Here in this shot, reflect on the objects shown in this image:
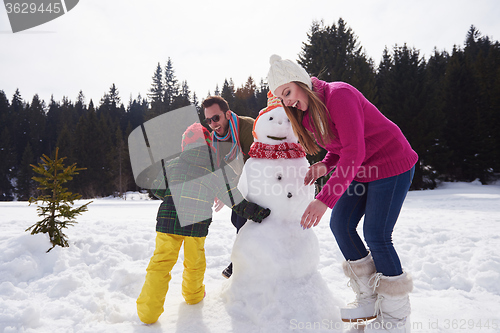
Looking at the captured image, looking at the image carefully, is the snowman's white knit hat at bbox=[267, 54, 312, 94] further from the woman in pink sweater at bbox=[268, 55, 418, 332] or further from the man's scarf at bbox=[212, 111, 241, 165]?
the man's scarf at bbox=[212, 111, 241, 165]

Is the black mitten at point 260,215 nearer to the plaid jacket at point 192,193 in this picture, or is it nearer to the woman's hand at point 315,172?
the plaid jacket at point 192,193

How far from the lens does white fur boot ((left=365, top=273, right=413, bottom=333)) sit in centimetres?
158

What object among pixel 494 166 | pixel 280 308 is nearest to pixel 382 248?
pixel 280 308

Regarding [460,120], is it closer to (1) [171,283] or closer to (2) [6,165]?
(1) [171,283]

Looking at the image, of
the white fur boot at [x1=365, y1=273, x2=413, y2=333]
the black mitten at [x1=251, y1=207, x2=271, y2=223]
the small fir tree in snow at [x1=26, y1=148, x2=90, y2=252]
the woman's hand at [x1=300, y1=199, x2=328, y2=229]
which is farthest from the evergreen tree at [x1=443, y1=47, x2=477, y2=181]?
the small fir tree in snow at [x1=26, y1=148, x2=90, y2=252]

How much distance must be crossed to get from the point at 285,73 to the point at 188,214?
119 centimetres

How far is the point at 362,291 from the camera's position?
1732mm

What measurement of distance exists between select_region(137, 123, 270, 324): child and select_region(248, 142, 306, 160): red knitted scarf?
35 cm

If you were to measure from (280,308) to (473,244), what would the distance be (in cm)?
307

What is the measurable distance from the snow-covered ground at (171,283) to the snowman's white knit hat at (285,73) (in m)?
1.45

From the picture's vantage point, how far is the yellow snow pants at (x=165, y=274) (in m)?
1.86

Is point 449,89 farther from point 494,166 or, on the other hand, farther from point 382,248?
point 382,248

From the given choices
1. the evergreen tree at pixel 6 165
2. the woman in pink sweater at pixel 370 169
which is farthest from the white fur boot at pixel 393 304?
the evergreen tree at pixel 6 165

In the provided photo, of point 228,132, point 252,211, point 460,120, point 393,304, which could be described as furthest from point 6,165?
point 460,120
